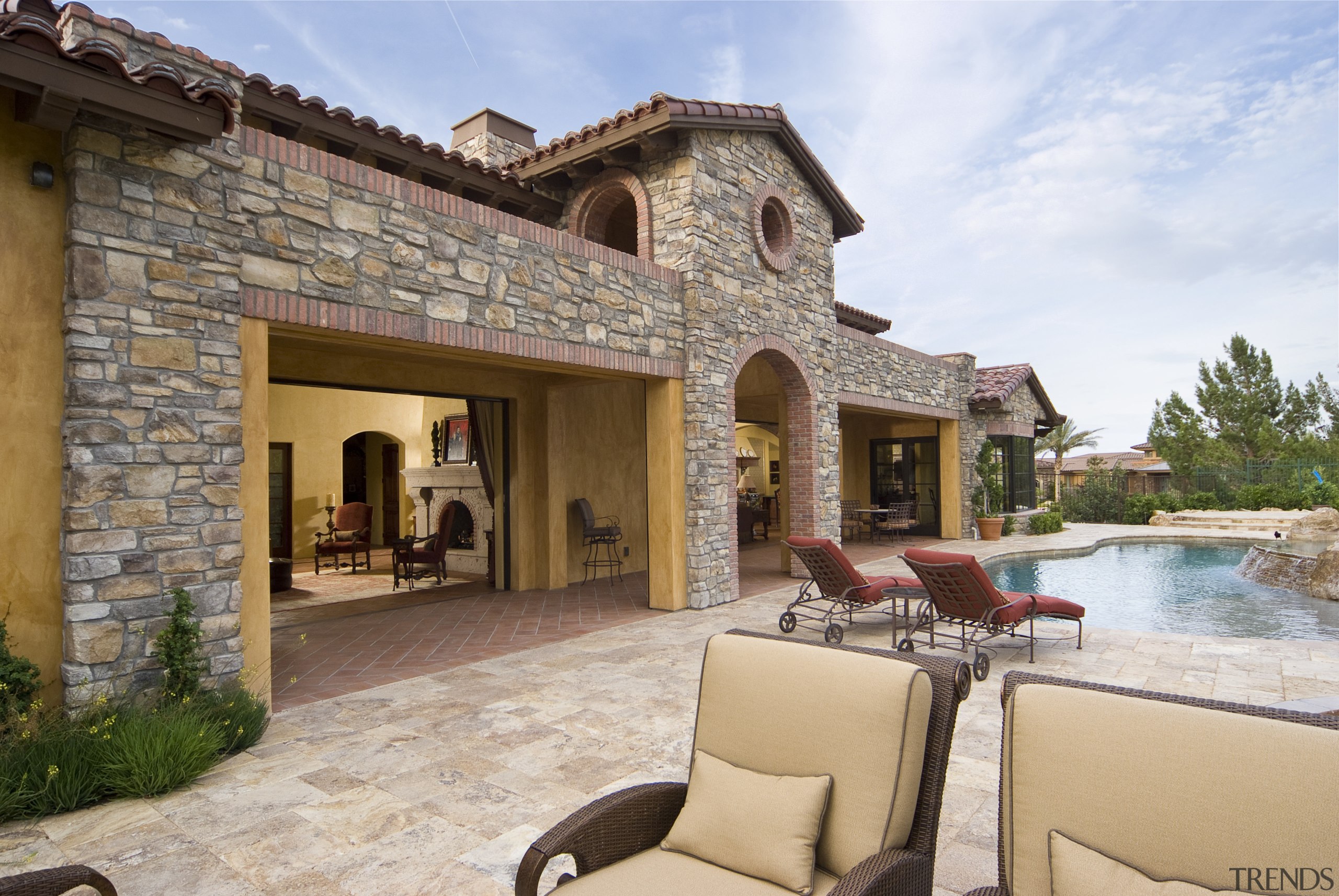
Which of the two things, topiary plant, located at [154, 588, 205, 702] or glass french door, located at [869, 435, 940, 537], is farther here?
glass french door, located at [869, 435, 940, 537]

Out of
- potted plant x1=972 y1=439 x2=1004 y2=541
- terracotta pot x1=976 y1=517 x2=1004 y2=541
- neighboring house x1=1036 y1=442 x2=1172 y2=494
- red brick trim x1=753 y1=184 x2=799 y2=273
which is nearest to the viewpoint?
red brick trim x1=753 y1=184 x2=799 y2=273

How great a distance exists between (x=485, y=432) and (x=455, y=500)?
1941mm

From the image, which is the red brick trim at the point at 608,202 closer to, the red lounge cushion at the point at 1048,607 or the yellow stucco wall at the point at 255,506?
the yellow stucco wall at the point at 255,506

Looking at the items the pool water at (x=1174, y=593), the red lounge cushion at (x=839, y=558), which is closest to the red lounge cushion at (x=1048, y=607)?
the red lounge cushion at (x=839, y=558)

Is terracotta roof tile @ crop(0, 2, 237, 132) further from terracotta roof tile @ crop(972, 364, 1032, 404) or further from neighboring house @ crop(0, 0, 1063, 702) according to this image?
terracotta roof tile @ crop(972, 364, 1032, 404)

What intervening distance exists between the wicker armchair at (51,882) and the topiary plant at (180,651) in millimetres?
2230

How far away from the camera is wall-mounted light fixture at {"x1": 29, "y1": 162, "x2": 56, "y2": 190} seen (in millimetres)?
3924

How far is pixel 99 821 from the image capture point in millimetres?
3230

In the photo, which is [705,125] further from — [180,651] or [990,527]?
[990,527]

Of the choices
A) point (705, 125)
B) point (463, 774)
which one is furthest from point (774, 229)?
point (463, 774)

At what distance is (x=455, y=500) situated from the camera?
1123cm

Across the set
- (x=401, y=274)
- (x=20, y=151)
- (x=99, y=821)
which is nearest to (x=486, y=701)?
(x=99, y=821)

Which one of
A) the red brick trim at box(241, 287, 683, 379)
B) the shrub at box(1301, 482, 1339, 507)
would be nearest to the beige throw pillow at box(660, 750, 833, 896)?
the red brick trim at box(241, 287, 683, 379)

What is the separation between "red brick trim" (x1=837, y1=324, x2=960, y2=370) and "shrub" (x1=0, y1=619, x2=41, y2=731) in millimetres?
10208
